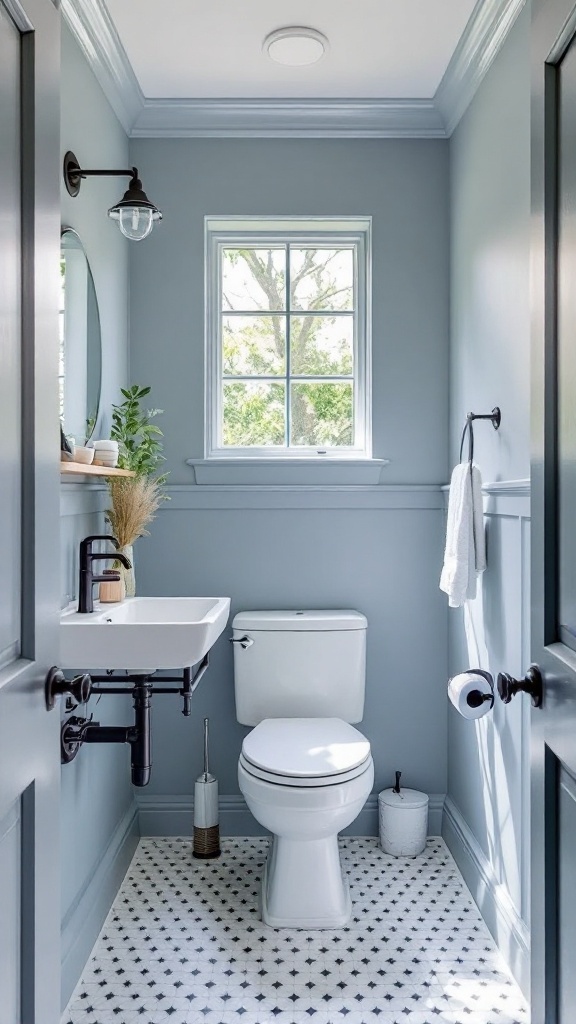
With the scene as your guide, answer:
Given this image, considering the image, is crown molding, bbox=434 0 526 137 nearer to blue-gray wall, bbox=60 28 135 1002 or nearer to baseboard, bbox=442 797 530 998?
blue-gray wall, bbox=60 28 135 1002

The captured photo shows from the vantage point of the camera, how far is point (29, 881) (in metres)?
0.94

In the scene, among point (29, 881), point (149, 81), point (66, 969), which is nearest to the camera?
point (29, 881)

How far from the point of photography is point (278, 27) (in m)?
2.24

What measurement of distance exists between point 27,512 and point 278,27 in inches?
75.2

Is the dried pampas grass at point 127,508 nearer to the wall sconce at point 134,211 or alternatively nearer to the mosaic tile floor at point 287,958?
the wall sconce at point 134,211

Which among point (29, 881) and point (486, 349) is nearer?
point (29, 881)

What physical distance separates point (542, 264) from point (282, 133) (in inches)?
78.3

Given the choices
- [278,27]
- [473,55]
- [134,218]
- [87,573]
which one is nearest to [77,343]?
[134,218]

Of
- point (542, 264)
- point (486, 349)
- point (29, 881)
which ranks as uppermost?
point (486, 349)

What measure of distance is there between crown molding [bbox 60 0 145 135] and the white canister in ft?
8.09

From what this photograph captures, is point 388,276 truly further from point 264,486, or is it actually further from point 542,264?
point 542,264

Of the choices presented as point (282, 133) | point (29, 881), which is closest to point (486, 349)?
point (282, 133)

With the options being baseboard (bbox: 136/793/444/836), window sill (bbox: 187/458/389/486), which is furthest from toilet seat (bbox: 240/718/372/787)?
window sill (bbox: 187/458/389/486)

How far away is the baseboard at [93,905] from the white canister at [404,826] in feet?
2.84
